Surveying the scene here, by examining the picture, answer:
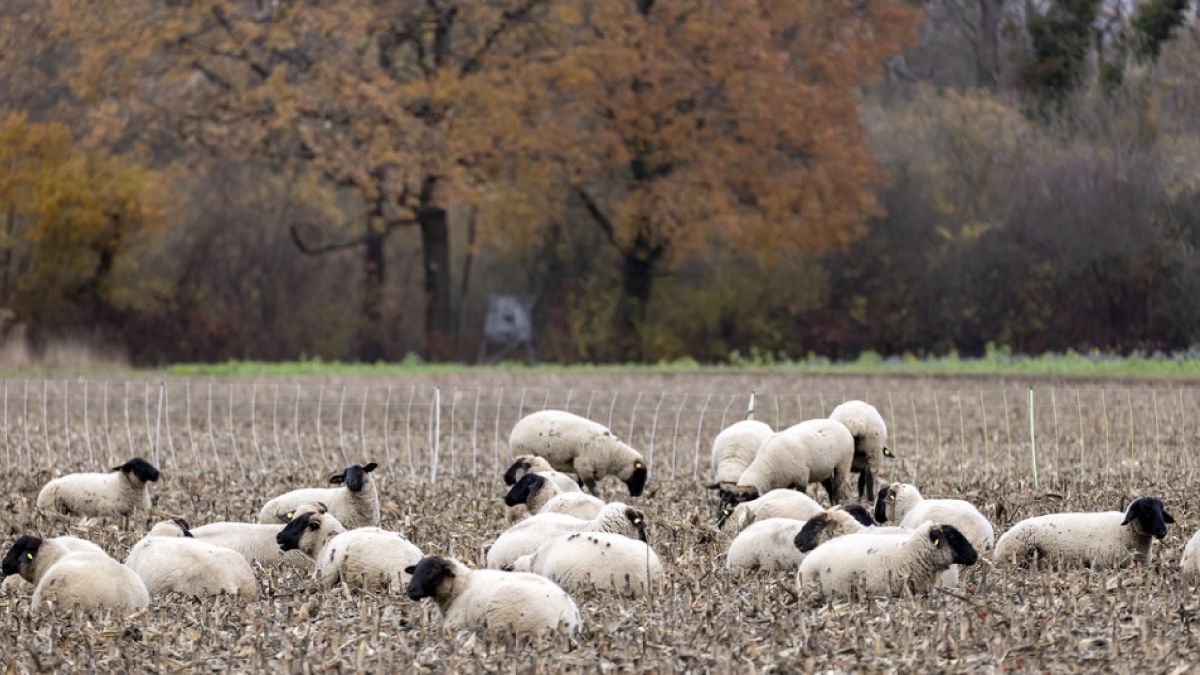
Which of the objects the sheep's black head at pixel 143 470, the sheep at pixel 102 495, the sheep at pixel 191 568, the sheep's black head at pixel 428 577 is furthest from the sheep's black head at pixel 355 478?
the sheep's black head at pixel 428 577

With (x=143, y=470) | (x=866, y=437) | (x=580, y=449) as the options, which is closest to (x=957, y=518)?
→ (x=866, y=437)

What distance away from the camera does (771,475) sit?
13.0 meters

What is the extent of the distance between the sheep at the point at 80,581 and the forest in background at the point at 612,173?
2445cm

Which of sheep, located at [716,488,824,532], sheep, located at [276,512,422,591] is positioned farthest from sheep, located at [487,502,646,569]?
sheep, located at [716,488,824,532]

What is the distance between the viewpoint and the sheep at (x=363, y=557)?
9.72 meters

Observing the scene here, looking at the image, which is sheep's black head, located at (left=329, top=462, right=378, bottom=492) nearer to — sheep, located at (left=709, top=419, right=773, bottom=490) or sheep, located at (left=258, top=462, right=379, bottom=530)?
sheep, located at (left=258, top=462, right=379, bottom=530)

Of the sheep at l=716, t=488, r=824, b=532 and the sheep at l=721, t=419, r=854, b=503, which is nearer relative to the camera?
the sheep at l=716, t=488, r=824, b=532

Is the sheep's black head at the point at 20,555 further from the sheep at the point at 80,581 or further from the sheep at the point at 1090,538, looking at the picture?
the sheep at the point at 1090,538

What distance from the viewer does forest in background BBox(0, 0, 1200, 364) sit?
34.1 meters

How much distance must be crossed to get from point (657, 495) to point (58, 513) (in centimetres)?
474

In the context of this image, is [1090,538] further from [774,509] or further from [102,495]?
[102,495]

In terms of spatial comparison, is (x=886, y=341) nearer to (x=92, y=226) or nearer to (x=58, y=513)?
(x=92, y=226)

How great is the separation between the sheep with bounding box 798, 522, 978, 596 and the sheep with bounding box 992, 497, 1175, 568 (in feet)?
4.29

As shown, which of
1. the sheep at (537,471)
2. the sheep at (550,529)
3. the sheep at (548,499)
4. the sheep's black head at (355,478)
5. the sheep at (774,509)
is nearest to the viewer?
the sheep at (550,529)
